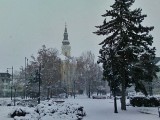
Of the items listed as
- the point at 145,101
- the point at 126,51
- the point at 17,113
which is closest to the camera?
the point at 17,113

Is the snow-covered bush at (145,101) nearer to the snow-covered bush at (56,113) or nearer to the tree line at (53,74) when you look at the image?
the snow-covered bush at (56,113)

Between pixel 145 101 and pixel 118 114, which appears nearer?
pixel 118 114

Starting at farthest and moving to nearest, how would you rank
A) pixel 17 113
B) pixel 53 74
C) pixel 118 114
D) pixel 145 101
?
pixel 53 74 < pixel 145 101 < pixel 118 114 < pixel 17 113

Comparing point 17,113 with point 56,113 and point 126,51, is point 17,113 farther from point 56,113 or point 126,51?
point 126,51

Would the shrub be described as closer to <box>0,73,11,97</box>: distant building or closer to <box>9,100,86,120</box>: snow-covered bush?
<box>9,100,86,120</box>: snow-covered bush

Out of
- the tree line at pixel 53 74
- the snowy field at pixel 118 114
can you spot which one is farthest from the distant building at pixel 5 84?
the snowy field at pixel 118 114

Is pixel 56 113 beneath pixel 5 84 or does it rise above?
beneath

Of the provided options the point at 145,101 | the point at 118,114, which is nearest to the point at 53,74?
the point at 145,101

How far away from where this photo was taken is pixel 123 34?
38.5 metres

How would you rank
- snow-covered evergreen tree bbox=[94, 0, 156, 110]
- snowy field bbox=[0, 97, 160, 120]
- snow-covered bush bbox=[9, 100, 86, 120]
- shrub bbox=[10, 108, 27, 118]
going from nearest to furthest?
snow-covered bush bbox=[9, 100, 86, 120], snowy field bbox=[0, 97, 160, 120], shrub bbox=[10, 108, 27, 118], snow-covered evergreen tree bbox=[94, 0, 156, 110]

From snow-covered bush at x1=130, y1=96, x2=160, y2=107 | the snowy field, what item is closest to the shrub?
the snowy field

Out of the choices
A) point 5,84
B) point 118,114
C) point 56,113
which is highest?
point 5,84

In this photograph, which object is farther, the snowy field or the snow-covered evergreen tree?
the snow-covered evergreen tree

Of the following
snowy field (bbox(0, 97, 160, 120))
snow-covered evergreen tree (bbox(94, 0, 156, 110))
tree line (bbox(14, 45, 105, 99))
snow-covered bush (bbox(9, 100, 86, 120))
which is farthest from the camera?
tree line (bbox(14, 45, 105, 99))
